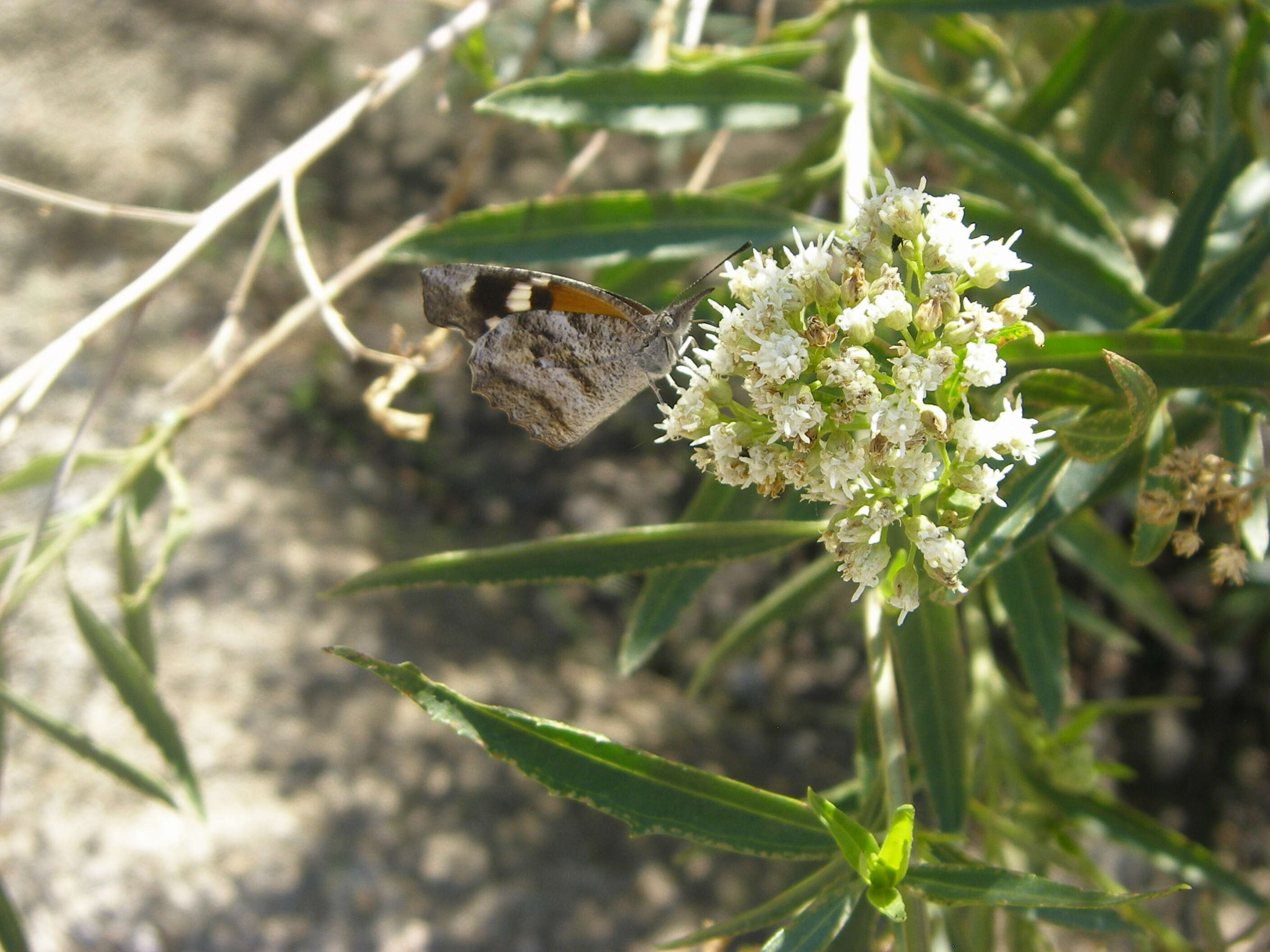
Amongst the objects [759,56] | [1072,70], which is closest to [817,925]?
[759,56]

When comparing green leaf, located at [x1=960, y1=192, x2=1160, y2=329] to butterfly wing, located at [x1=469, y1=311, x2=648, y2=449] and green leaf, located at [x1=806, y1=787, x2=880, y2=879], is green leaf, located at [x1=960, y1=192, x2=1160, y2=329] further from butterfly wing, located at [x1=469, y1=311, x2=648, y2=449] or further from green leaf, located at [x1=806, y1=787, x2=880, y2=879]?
green leaf, located at [x1=806, y1=787, x2=880, y2=879]

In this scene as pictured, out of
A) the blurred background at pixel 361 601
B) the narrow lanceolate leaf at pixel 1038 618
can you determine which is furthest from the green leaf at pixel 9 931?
the narrow lanceolate leaf at pixel 1038 618

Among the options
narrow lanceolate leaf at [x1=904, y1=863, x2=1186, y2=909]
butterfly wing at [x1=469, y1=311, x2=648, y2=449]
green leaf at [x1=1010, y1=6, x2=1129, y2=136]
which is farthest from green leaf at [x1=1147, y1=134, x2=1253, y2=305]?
narrow lanceolate leaf at [x1=904, y1=863, x2=1186, y2=909]

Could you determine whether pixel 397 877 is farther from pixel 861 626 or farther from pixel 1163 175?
pixel 1163 175

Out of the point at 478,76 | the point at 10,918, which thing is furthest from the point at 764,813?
the point at 478,76

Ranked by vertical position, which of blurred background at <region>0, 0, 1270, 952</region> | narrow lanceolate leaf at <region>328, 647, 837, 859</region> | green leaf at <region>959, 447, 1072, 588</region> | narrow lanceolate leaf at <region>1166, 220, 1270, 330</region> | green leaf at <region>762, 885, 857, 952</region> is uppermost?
narrow lanceolate leaf at <region>1166, 220, 1270, 330</region>

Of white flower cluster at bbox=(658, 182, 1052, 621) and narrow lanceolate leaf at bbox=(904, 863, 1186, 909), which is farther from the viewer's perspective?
white flower cluster at bbox=(658, 182, 1052, 621)
